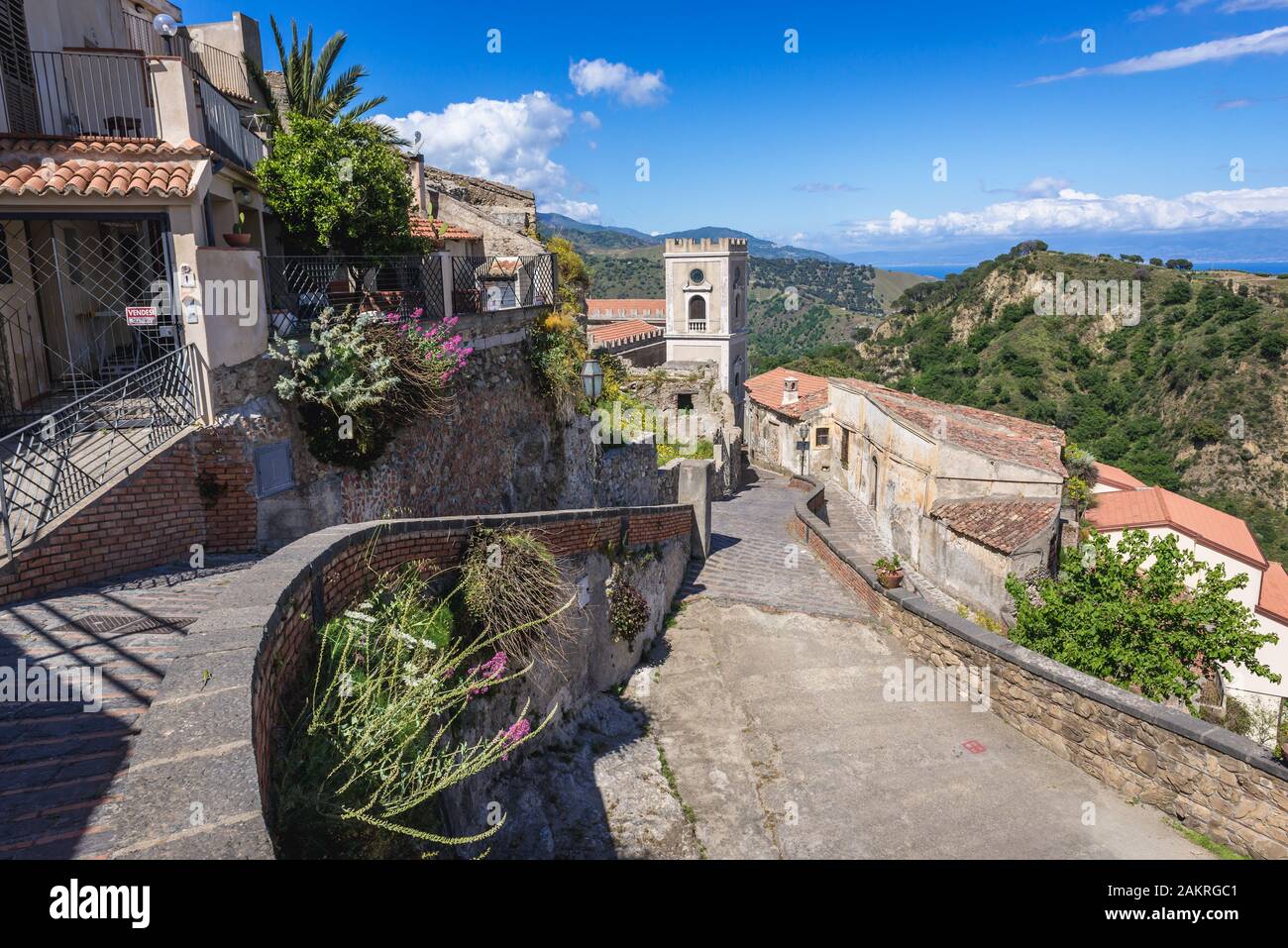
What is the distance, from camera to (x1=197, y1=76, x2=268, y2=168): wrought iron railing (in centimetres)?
952

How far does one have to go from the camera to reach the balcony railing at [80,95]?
8992 mm

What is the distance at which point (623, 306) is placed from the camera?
62.1 m

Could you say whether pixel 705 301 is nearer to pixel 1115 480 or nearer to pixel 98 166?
pixel 1115 480

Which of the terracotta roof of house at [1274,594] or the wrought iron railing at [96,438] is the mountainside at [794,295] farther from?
the wrought iron railing at [96,438]

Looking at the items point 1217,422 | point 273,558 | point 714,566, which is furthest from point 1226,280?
point 273,558

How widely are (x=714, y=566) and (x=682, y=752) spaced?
623 cm

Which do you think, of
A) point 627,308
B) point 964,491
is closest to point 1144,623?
point 964,491

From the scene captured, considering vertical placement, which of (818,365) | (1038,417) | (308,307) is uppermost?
(308,307)

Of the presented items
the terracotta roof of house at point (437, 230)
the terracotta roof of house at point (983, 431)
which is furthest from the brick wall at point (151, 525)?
the terracotta roof of house at point (983, 431)

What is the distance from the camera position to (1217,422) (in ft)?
163

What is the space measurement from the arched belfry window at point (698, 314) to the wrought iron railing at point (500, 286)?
118ft

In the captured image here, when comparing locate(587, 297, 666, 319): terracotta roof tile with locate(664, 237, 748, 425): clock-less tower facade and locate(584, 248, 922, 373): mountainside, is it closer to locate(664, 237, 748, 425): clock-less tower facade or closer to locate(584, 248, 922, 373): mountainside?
locate(664, 237, 748, 425): clock-less tower facade

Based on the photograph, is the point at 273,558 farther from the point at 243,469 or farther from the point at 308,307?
the point at 308,307
